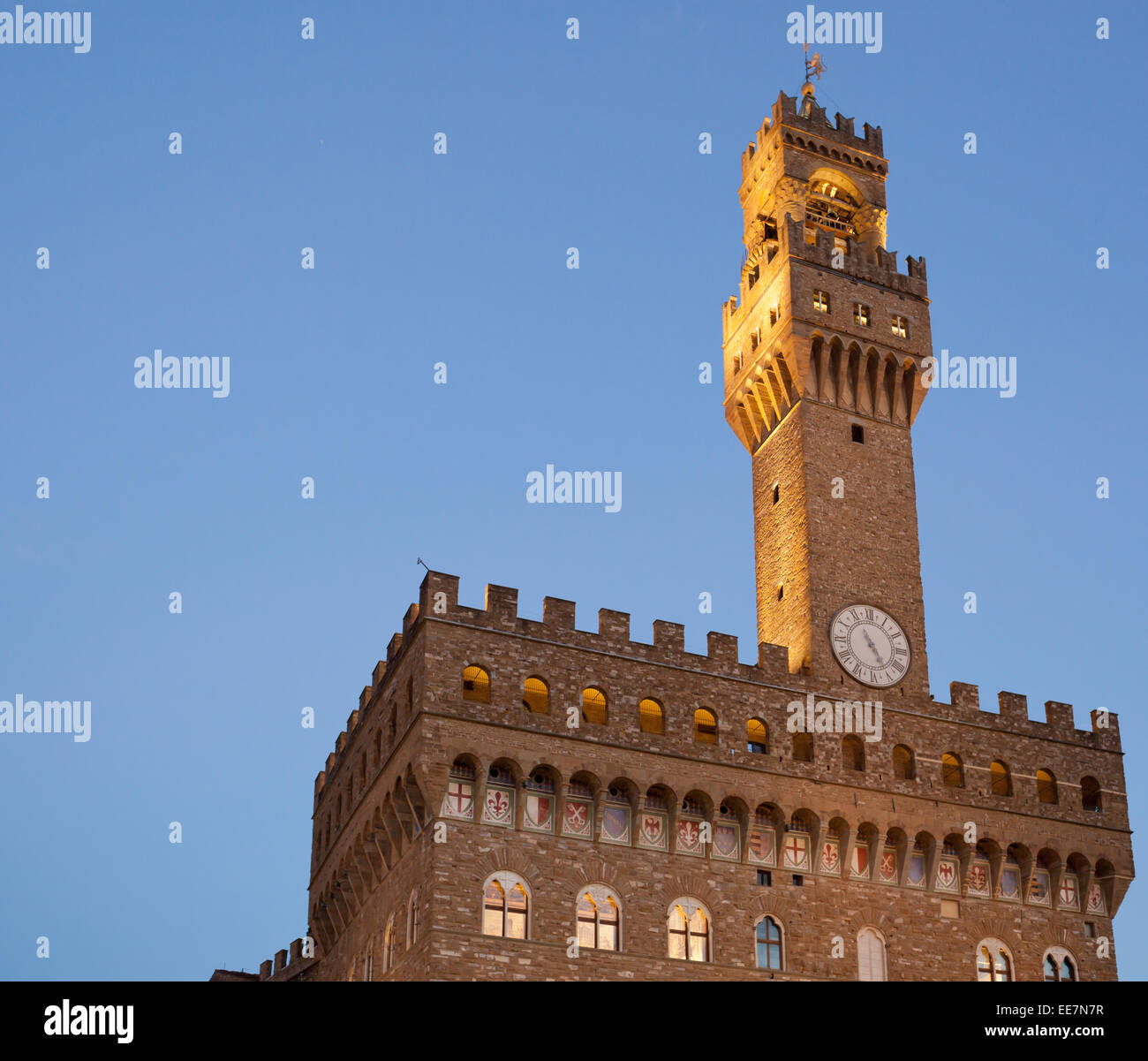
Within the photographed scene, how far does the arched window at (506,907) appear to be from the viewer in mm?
44562

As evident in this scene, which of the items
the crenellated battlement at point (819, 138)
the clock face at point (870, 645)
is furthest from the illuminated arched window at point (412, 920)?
the crenellated battlement at point (819, 138)

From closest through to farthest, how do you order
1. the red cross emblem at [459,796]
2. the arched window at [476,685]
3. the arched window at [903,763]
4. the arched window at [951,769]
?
the red cross emblem at [459,796], the arched window at [476,685], the arched window at [903,763], the arched window at [951,769]

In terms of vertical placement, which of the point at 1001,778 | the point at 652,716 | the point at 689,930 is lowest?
the point at 689,930

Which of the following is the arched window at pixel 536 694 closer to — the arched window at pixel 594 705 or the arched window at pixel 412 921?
the arched window at pixel 594 705

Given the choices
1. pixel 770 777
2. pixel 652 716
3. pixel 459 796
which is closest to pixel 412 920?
pixel 459 796

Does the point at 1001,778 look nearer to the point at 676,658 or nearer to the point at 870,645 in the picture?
the point at 870,645

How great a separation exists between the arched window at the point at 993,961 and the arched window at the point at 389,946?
1800 centimetres

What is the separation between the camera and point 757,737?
49.9 m

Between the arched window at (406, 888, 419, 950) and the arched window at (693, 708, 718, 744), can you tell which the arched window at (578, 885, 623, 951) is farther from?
the arched window at (693, 708, 718, 744)

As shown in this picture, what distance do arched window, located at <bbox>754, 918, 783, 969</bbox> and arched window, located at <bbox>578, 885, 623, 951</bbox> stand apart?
4461 mm

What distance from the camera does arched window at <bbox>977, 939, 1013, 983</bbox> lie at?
5006cm

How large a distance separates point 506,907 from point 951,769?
1632cm
